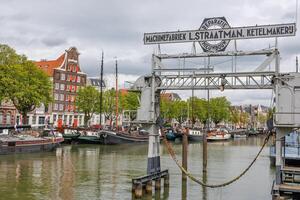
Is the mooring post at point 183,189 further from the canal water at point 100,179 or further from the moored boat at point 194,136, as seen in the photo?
the moored boat at point 194,136

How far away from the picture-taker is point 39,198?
2473 cm

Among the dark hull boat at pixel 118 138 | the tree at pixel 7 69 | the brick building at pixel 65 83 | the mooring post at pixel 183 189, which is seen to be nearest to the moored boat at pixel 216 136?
the dark hull boat at pixel 118 138

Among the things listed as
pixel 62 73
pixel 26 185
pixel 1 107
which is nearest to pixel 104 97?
pixel 62 73

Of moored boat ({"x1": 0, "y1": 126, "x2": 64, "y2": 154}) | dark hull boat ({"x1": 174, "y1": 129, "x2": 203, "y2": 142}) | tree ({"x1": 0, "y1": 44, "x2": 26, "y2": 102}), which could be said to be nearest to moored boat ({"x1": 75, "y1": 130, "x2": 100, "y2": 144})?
moored boat ({"x1": 0, "y1": 126, "x2": 64, "y2": 154})

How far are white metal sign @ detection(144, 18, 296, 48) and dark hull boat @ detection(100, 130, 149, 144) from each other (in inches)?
1921

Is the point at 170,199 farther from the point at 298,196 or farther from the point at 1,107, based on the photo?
the point at 1,107

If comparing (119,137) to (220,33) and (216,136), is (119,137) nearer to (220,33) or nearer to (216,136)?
(216,136)

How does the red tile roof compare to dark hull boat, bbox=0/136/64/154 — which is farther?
the red tile roof

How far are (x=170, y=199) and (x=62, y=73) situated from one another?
259 ft

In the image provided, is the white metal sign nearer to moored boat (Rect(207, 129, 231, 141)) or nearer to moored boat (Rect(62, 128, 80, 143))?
moored boat (Rect(62, 128, 80, 143))

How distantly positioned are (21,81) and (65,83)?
39.6 meters

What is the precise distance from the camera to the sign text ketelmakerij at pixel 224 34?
2323cm

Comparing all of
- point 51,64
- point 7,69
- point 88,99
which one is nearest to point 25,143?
point 7,69

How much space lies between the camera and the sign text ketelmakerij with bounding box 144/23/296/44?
23.2 m
